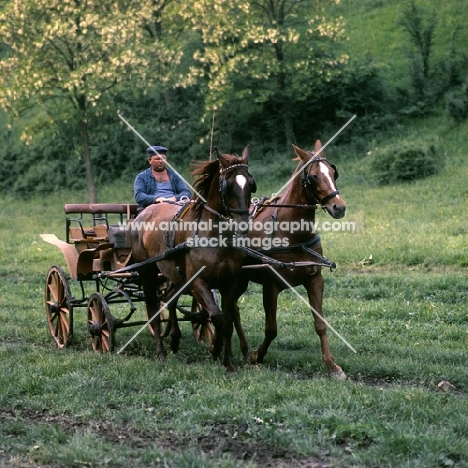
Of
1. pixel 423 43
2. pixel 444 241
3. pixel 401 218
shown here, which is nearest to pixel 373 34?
pixel 423 43

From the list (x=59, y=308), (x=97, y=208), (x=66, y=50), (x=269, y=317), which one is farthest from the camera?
(x=66, y=50)

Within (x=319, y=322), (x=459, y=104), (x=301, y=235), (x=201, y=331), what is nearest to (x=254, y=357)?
(x=319, y=322)

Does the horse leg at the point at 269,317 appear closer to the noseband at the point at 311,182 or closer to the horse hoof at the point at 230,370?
the horse hoof at the point at 230,370

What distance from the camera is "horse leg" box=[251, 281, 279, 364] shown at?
29.1ft

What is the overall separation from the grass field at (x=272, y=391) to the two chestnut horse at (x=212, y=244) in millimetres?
585

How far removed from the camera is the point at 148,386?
759 centimetres

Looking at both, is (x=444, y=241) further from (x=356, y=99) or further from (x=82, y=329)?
(x=356, y=99)

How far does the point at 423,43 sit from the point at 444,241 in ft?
44.0

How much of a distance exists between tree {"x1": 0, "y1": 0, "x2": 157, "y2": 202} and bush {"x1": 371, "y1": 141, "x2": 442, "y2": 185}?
7.45m

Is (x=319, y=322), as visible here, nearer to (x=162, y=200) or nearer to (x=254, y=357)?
(x=254, y=357)

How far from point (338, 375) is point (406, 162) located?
51.1ft

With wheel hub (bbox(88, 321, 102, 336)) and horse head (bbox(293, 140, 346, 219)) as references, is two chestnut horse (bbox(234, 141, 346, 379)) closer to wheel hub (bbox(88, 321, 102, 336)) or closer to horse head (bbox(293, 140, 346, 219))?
horse head (bbox(293, 140, 346, 219))

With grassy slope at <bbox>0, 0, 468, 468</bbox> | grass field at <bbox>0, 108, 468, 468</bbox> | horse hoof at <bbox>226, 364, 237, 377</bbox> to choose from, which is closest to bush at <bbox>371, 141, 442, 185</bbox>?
grassy slope at <bbox>0, 0, 468, 468</bbox>

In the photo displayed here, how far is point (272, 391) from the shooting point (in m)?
7.06
